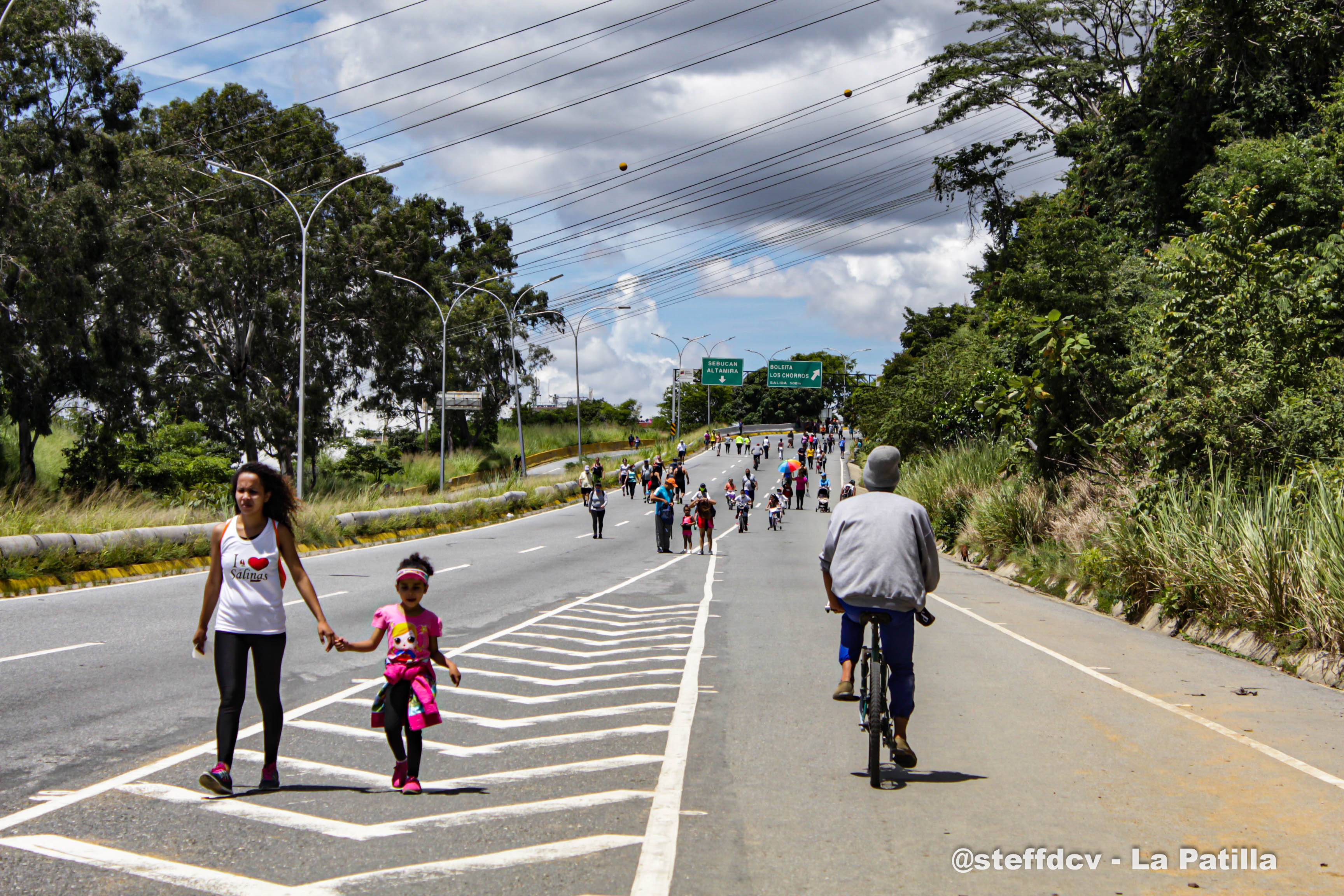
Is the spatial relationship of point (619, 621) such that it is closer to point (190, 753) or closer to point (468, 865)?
point (190, 753)

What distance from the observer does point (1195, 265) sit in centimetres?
1534

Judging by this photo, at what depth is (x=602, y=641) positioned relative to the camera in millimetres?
11805

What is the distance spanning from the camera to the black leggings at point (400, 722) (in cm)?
567

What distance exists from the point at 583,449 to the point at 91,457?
180ft

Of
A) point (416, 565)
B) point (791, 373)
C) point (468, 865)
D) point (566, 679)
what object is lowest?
point (566, 679)

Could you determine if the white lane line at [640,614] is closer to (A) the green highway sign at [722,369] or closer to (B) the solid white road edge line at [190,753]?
(B) the solid white road edge line at [190,753]

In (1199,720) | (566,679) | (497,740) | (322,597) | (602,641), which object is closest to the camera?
(497,740)

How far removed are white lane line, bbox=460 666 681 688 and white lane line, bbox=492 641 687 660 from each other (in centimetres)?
82

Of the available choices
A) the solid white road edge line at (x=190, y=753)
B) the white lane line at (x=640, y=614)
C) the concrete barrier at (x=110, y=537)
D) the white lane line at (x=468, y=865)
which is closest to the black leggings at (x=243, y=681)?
the solid white road edge line at (x=190, y=753)

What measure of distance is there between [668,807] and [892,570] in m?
1.72

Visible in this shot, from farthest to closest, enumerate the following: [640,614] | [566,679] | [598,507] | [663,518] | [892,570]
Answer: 1. [598,507]
2. [663,518]
3. [640,614]
4. [566,679]
5. [892,570]

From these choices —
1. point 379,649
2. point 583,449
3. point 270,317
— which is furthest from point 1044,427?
point 583,449

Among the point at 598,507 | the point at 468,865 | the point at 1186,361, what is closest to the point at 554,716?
the point at 468,865

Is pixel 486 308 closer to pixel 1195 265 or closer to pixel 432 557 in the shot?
pixel 432 557
